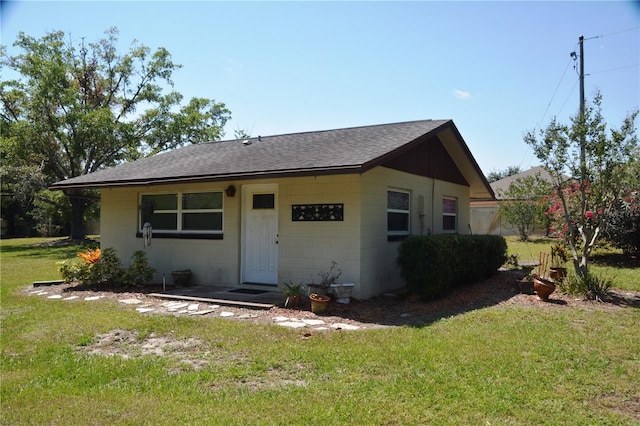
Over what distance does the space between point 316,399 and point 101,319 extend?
15.5 feet

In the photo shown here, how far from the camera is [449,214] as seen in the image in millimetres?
13250

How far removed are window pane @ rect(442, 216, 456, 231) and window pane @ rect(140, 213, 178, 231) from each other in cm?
719

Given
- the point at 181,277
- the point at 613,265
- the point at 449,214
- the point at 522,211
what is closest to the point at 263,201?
the point at 181,277

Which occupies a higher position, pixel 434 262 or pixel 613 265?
pixel 434 262

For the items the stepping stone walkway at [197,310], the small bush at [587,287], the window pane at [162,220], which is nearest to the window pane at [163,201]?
the window pane at [162,220]

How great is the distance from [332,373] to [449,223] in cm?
939

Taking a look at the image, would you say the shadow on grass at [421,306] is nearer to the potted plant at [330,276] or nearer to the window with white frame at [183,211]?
the potted plant at [330,276]

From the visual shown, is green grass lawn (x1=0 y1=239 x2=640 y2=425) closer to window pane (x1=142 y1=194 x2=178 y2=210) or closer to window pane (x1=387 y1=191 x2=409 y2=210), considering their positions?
window pane (x1=387 y1=191 x2=409 y2=210)

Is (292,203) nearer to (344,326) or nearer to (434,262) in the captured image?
(434,262)

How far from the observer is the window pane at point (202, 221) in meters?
10.7

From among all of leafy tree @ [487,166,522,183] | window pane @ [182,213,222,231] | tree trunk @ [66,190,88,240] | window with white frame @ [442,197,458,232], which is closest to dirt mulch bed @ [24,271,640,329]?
window pane @ [182,213,222,231]

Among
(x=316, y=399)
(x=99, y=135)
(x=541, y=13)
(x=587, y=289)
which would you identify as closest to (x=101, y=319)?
(x=316, y=399)

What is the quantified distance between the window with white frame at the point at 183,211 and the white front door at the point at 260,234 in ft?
2.36

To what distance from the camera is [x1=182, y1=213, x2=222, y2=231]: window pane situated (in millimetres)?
10688
